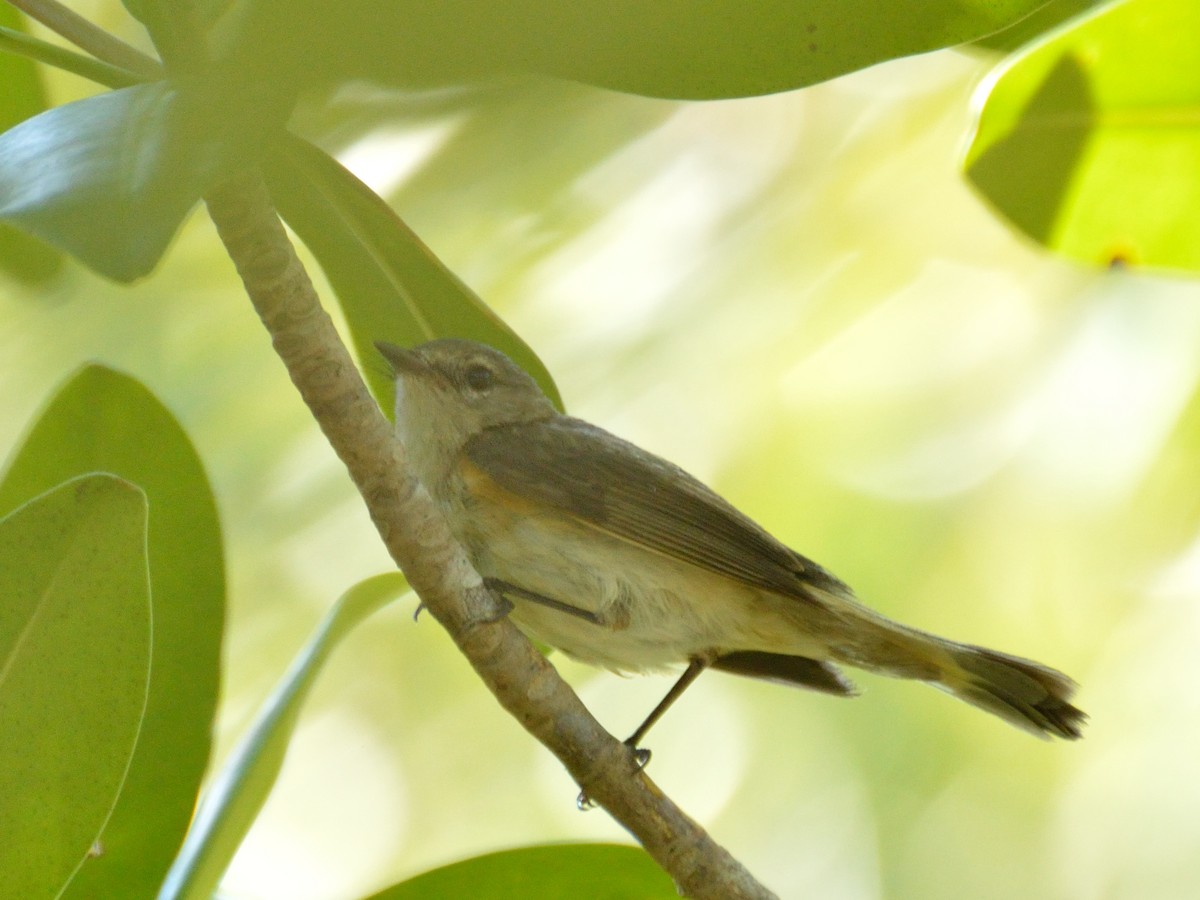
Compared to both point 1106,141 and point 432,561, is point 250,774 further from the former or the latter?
point 1106,141

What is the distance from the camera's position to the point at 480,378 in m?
2.53

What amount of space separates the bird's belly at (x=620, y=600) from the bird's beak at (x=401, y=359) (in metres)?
0.34

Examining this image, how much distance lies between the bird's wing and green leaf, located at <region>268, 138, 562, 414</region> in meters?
0.33

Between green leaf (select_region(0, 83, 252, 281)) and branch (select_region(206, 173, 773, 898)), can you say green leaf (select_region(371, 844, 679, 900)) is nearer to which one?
branch (select_region(206, 173, 773, 898))

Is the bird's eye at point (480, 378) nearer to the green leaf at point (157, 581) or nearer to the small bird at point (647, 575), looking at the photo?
the small bird at point (647, 575)

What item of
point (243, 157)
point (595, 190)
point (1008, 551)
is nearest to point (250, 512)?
point (595, 190)

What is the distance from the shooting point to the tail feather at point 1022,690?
7.05 ft

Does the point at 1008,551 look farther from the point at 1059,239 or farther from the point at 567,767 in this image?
the point at 567,767

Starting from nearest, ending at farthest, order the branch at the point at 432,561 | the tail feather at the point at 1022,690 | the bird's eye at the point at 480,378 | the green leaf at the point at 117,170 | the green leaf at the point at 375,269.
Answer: the green leaf at the point at 117,170, the branch at the point at 432,561, the green leaf at the point at 375,269, the tail feather at the point at 1022,690, the bird's eye at the point at 480,378

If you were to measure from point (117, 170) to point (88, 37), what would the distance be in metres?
0.36

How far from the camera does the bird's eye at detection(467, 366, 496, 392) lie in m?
2.48

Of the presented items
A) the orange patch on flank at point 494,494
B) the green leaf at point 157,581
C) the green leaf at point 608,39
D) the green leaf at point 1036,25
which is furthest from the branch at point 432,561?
the green leaf at point 1036,25

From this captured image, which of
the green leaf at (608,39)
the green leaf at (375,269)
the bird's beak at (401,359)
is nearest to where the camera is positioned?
the green leaf at (608,39)

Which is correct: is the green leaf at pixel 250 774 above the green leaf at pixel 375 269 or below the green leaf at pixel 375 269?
below
